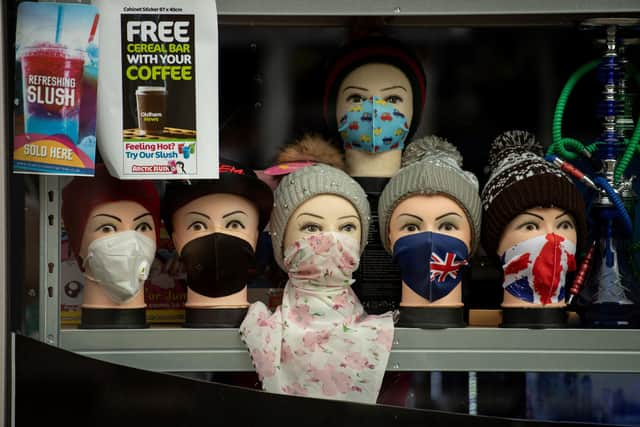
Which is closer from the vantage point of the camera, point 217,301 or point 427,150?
point 217,301

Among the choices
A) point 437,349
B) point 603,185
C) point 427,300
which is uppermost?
point 603,185

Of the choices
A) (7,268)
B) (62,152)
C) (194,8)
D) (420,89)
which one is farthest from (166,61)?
(420,89)

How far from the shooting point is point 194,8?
1951mm

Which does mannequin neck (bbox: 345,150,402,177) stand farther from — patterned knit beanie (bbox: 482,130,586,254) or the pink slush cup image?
the pink slush cup image

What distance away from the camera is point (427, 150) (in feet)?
7.54

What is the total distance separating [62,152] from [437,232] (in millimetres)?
796

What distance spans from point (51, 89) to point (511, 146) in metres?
1.08

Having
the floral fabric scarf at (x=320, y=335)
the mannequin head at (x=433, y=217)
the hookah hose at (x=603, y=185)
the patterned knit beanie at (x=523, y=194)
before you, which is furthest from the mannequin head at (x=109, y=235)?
the hookah hose at (x=603, y=185)

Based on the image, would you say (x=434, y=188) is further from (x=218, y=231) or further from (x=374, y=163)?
(x=218, y=231)

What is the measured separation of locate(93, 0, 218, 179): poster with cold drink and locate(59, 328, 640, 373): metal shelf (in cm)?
35

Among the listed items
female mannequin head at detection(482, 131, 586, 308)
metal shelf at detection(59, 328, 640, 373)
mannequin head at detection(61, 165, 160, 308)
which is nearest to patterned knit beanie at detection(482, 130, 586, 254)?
female mannequin head at detection(482, 131, 586, 308)

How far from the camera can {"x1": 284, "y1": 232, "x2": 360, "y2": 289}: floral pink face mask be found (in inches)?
80.6

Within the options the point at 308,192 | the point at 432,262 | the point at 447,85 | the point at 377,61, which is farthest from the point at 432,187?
the point at 447,85

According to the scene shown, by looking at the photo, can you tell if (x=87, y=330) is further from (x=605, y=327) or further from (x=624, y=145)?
(x=624, y=145)
